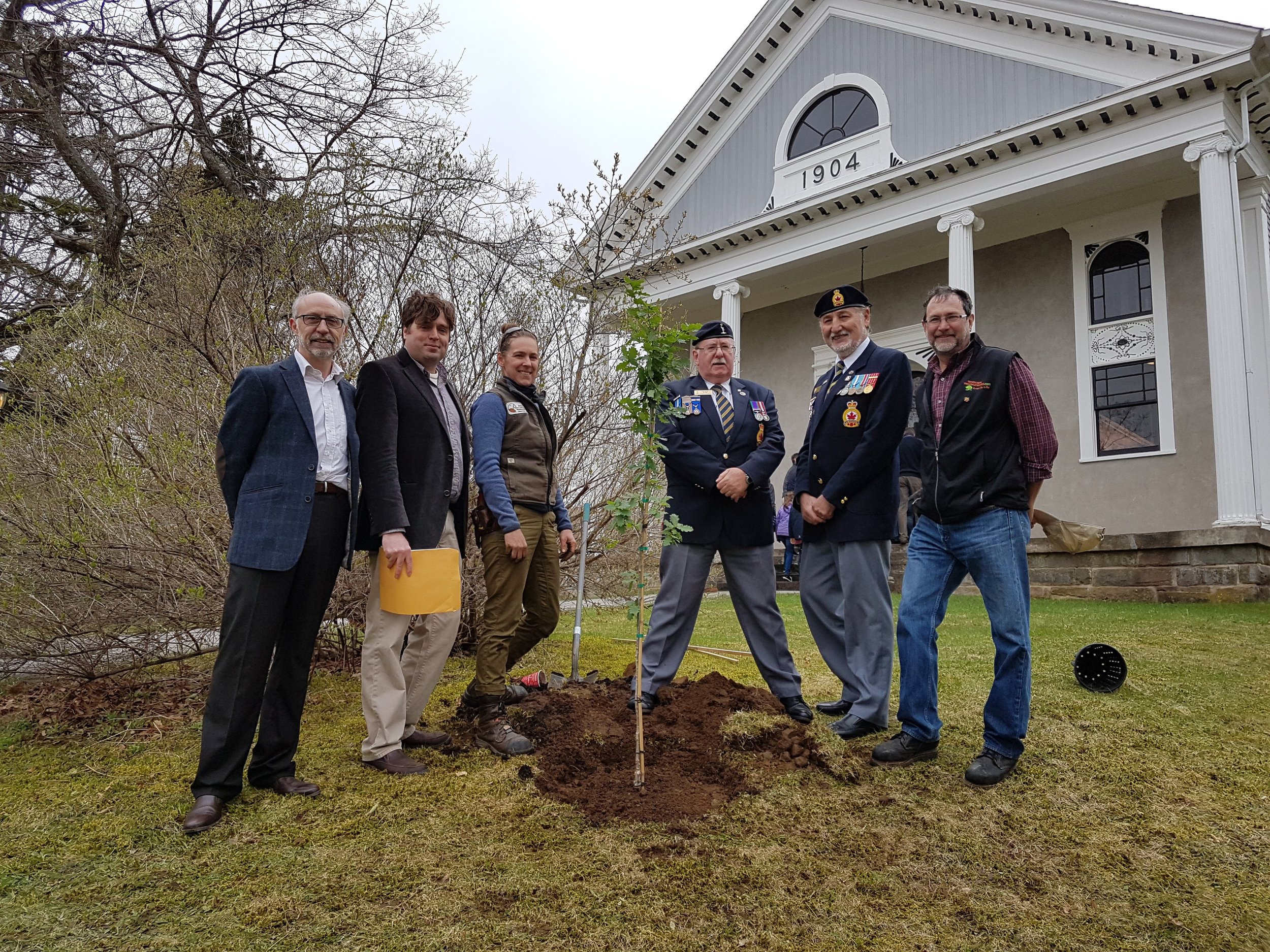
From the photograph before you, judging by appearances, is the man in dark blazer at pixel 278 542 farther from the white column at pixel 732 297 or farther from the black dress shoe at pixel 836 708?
the white column at pixel 732 297

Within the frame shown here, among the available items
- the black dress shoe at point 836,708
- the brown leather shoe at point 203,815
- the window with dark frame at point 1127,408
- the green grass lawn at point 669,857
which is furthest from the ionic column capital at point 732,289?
the brown leather shoe at point 203,815

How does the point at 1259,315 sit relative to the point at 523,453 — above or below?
above

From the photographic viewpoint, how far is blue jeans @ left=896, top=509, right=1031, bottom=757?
132 inches

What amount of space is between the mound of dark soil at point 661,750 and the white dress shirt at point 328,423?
5.38 feet

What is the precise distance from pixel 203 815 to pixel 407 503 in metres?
1.48

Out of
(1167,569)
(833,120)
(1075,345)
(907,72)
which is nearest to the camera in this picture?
(1167,569)

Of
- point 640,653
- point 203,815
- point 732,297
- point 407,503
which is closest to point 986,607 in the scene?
point 640,653

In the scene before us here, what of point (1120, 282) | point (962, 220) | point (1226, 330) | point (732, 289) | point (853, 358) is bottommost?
point (853, 358)

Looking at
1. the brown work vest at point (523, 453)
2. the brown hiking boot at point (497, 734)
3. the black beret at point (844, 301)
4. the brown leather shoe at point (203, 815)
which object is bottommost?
the brown leather shoe at point (203, 815)

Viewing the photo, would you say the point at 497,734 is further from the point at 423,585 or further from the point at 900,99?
the point at 900,99

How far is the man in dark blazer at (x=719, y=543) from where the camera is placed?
14.1 ft

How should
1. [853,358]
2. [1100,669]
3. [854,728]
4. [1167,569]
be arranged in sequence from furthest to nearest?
1. [1167,569]
2. [1100,669]
3. [853,358]
4. [854,728]

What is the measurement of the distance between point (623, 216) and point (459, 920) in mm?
5694

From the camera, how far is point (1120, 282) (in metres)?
13.1
